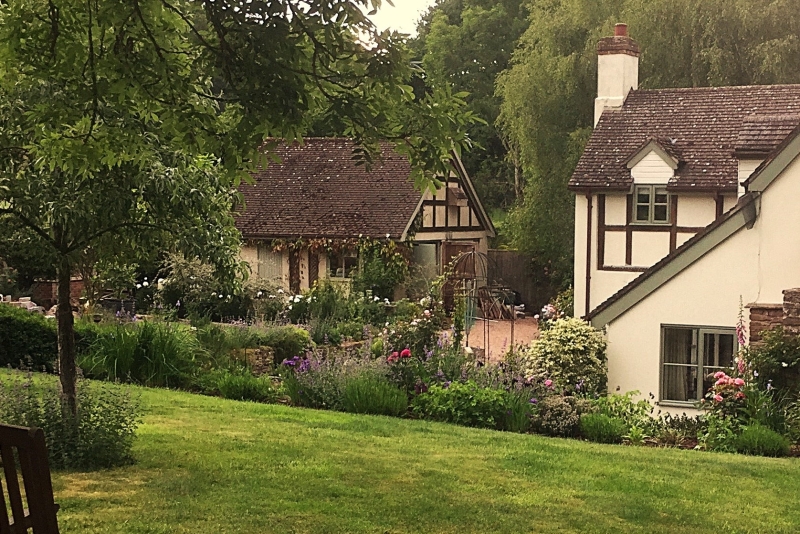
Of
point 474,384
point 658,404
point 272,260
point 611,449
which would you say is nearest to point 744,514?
point 611,449

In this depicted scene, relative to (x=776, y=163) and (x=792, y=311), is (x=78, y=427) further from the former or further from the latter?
(x=776, y=163)

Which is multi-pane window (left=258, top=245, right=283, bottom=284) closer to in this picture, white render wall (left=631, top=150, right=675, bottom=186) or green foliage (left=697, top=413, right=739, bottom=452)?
white render wall (left=631, top=150, right=675, bottom=186)

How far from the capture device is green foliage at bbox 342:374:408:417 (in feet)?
41.8

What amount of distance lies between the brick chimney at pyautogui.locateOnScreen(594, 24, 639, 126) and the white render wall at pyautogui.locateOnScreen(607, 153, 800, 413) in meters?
11.1

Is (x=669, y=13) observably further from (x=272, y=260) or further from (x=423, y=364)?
(x=423, y=364)

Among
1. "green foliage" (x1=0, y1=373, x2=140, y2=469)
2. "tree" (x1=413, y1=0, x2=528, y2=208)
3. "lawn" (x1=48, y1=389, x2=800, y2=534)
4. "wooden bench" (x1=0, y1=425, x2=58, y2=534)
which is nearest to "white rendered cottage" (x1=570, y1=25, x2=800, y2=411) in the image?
"lawn" (x1=48, y1=389, x2=800, y2=534)

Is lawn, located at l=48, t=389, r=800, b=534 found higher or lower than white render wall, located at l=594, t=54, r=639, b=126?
lower

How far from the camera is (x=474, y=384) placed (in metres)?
12.8

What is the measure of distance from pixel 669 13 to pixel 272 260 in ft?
44.9

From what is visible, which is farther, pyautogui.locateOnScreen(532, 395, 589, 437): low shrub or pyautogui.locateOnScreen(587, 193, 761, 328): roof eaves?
pyautogui.locateOnScreen(587, 193, 761, 328): roof eaves

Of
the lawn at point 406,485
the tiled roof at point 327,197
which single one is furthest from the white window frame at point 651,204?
the lawn at point 406,485

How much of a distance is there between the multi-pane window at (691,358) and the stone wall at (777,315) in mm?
768

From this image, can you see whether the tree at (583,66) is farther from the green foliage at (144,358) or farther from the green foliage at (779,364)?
the green foliage at (144,358)

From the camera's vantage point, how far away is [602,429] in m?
11.8
